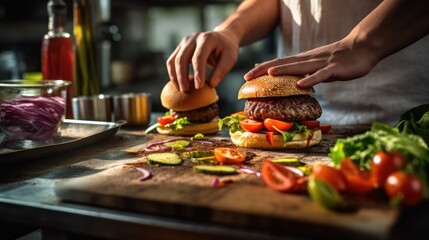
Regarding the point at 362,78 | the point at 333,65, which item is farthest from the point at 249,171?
the point at 362,78

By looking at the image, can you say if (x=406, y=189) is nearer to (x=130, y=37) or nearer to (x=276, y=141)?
(x=276, y=141)

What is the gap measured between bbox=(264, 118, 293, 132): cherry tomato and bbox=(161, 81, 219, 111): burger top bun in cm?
62

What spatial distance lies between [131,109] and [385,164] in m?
2.27

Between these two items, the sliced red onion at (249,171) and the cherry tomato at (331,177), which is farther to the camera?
the sliced red onion at (249,171)

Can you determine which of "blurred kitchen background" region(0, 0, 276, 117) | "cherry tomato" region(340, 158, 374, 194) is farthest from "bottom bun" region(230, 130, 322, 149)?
"blurred kitchen background" region(0, 0, 276, 117)

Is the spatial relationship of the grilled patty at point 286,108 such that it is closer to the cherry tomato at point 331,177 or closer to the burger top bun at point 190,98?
the burger top bun at point 190,98

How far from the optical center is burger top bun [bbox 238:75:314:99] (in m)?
2.48

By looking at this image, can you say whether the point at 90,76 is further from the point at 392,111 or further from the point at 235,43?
the point at 392,111

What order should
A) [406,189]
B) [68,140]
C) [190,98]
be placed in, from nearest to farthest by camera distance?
[406,189]
[68,140]
[190,98]

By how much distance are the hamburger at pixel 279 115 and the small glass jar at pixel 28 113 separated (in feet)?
3.34

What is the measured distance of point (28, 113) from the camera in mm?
2557

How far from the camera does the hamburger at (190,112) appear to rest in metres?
3.04

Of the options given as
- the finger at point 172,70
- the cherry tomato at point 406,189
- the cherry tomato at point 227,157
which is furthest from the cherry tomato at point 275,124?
the cherry tomato at point 406,189

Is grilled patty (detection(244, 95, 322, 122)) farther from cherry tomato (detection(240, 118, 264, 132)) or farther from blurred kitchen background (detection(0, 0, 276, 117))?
blurred kitchen background (detection(0, 0, 276, 117))
